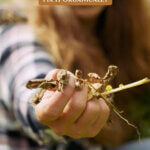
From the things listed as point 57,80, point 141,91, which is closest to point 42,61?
point 57,80

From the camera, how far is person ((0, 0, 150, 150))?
0.60m

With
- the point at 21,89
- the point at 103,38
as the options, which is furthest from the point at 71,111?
the point at 103,38

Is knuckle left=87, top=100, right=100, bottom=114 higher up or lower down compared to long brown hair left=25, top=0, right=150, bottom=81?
lower down

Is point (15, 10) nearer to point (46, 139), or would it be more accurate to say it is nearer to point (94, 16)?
point (94, 16)

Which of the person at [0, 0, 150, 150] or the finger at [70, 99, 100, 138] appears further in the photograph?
the person at [0, 0, 150, 150]

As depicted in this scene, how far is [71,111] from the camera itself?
34 centimetres

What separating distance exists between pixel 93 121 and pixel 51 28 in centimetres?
44

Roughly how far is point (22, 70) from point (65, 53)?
0.54ft


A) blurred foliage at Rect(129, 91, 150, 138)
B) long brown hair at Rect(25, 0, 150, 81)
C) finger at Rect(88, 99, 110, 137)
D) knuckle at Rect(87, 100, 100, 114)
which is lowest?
blurred foliage at Rect(129, 91, 150, 138)

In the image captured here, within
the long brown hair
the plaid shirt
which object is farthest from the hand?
the long brown hair

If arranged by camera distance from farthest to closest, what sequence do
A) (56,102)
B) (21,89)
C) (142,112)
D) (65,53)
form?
(142,112) < (65,53) < (21,89) < (56,102)

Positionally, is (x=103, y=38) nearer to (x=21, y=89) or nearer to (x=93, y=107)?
(x=21, y=89)

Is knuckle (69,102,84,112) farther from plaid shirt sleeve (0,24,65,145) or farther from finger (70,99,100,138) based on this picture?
plaid shirt sleeve (0,24,65,145)

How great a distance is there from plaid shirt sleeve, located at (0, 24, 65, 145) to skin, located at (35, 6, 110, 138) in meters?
0.12
